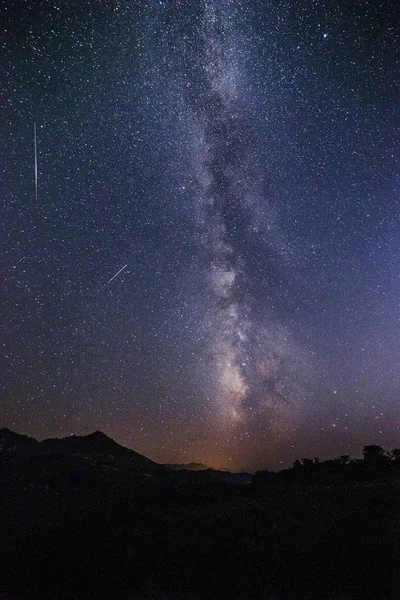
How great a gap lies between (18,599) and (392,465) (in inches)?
828

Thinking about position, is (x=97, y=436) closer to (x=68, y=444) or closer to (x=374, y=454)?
(x=68, y=444)

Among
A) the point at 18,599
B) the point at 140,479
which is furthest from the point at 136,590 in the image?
the point at 140,479

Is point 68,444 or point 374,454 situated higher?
point 68,444

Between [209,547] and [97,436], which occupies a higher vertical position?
[97,436]

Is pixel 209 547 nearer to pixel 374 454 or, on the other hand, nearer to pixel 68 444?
pixel 374 454

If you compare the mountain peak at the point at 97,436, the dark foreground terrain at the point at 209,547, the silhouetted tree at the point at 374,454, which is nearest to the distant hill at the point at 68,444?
the mountain peak at the point at 97,436

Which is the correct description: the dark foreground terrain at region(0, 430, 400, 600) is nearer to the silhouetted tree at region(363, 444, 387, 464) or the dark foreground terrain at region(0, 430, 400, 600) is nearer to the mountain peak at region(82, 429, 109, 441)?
the silhouetted tree at region(363, 444, 387, 464)

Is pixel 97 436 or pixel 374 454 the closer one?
pixel 374 454

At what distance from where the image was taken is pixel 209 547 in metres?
11.6

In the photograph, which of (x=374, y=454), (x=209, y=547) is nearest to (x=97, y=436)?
(x=374, y=454)

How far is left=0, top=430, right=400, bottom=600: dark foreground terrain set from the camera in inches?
369

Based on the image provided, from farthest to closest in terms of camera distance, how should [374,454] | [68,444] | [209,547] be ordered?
[68,444] → [374,454] → [209,547]

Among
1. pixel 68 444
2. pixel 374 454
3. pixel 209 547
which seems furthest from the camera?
pixel 68 444

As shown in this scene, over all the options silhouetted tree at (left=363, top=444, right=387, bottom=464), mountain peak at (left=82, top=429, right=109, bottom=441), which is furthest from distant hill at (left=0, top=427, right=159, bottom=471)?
silhouetted tree at (left=363, top=444, right=387, bottom=464)
